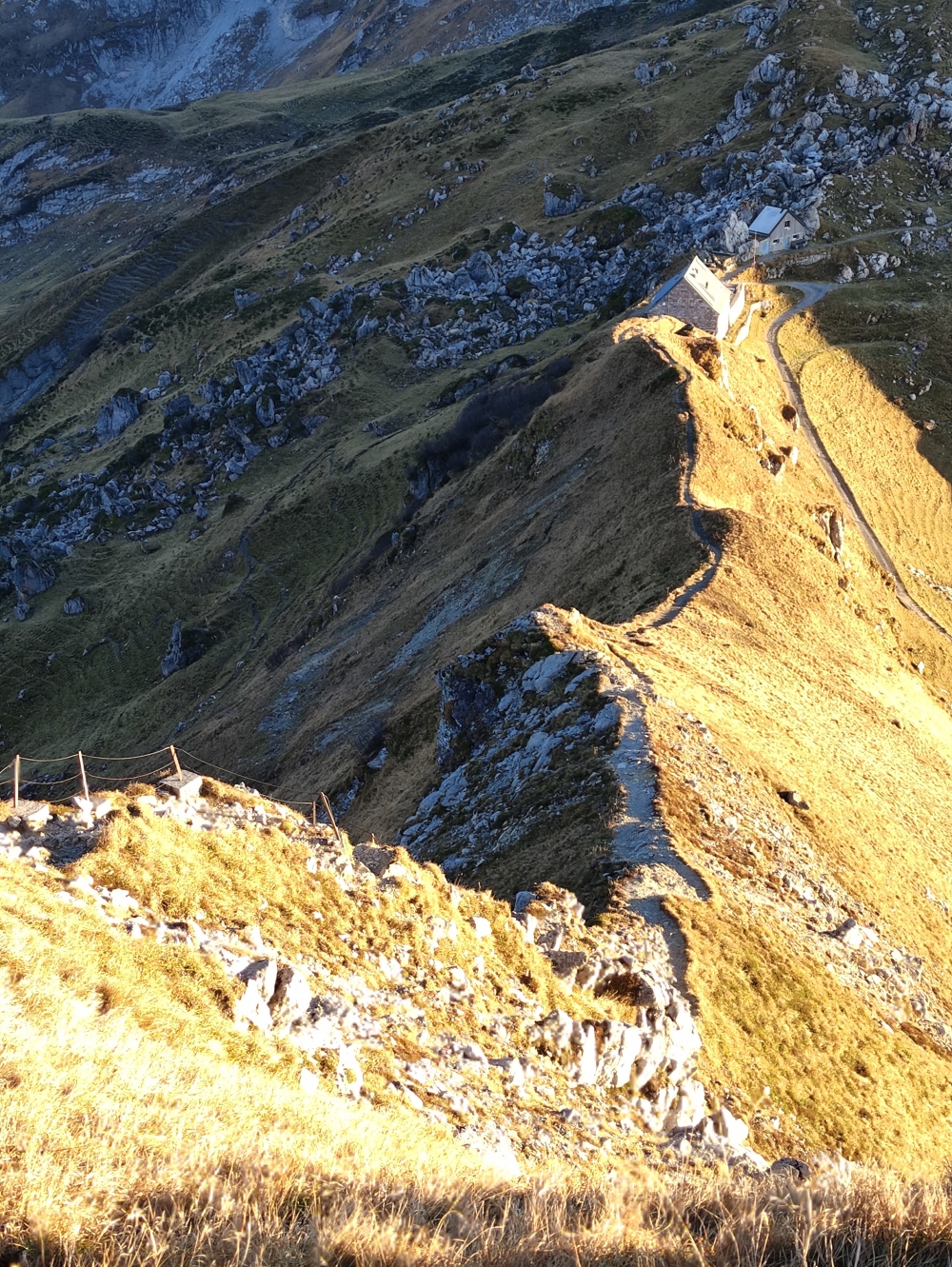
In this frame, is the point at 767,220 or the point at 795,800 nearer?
the point at 795,800

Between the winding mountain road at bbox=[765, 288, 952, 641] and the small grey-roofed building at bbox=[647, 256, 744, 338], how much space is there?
674 centimetres

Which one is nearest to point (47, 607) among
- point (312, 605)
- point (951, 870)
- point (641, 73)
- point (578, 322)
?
point (312, 605)

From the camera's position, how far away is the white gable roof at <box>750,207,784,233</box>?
98.1m

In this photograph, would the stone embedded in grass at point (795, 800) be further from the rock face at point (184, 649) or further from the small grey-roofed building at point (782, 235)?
the small grey-roofed building at point (782, 235)

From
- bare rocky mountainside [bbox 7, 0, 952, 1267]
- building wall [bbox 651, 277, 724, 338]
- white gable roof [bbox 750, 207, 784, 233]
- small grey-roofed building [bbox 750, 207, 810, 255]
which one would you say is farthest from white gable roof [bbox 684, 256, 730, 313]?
white gable roof [bbox 750, 207, 784, 233]

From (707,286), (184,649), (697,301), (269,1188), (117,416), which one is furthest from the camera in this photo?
(117,416)

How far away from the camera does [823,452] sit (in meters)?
75.4

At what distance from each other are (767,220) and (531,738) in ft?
287

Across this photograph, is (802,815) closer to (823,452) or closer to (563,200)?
(823,452)

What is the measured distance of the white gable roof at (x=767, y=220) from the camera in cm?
9806

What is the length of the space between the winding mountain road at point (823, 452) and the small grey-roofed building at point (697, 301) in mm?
6739

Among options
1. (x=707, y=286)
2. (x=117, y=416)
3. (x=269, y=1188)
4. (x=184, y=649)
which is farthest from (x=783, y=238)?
(x=269, y=1188)

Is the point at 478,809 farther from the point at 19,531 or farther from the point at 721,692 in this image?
the point at 19,531

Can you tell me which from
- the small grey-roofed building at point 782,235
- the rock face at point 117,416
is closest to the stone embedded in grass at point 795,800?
the small grey-roofed building at point 782,235
